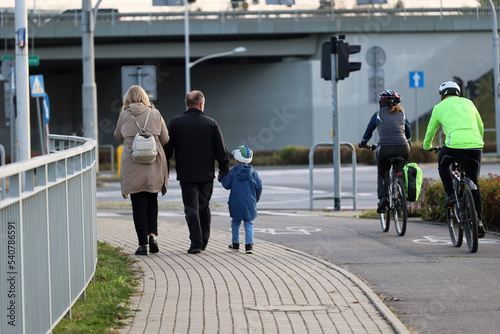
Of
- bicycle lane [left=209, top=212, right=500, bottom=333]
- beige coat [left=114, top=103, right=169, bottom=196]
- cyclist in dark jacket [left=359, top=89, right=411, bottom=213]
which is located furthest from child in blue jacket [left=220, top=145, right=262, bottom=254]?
cyclist in dark jacket [left=359, top=89, right=411, bottom=213]

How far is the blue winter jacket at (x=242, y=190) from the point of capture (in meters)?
9.62

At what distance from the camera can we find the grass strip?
5761 mm

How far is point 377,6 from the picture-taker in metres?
43.6

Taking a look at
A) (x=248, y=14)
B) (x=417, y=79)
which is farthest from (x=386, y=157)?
(x=248, y=14)

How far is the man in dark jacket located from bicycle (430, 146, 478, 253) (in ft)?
7.89

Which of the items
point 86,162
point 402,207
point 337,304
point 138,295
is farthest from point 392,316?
point 402,207

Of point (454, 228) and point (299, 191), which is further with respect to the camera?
point (299, 191)

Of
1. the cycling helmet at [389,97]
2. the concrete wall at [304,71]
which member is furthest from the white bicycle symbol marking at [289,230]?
the concrete wall at [304,71]

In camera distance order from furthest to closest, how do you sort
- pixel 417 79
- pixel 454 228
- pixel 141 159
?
pixel 417 79
pixel 454 228
pixel 141 159

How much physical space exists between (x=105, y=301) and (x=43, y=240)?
1667 mm

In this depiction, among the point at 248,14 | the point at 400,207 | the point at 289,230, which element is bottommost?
the point at 289,230

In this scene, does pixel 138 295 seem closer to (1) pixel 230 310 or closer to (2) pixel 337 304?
(1) pixel 230 310

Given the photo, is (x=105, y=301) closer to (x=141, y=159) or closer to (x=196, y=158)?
(x=141, y=159)

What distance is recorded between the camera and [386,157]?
447 inches
